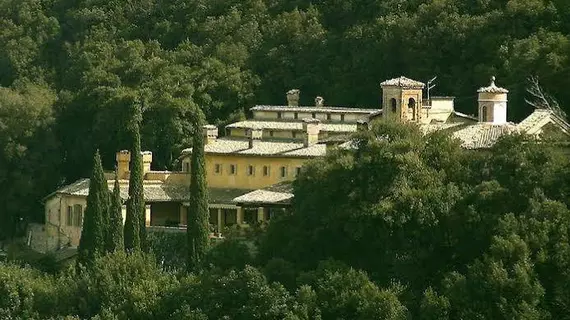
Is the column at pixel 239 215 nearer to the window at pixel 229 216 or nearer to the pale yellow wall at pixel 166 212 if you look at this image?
the window at pixel 229 216

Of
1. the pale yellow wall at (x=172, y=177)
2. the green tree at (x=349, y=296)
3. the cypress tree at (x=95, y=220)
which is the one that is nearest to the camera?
the green tree at (x=349, y=296)

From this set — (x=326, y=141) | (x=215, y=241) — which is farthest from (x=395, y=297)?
(x=326, y=141)

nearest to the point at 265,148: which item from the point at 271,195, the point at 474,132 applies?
the point at 271,195

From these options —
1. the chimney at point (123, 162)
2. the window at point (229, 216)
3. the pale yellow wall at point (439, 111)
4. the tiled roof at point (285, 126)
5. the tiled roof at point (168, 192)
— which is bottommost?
the window at point (229, 216)

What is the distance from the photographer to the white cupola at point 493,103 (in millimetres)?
67875

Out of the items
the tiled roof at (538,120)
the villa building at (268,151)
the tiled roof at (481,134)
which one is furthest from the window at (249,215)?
the tiled roof at (538,120)

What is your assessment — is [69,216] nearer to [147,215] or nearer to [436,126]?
[147,215]

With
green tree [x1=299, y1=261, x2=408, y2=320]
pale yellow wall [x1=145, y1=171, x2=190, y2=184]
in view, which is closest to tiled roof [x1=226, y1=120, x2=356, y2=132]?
pale yellow wall [x1=145, y1=171, x2=190, y2=184]

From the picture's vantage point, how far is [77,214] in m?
75.1

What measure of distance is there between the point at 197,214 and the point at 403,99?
Result: 866 cm

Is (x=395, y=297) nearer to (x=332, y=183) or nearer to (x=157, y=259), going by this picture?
(x=332, y=183)

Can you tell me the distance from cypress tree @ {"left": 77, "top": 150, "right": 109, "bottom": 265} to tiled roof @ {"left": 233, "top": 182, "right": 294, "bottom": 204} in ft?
18.9

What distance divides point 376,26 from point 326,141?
14.0m

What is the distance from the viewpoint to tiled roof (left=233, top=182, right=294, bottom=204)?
2724 inches
